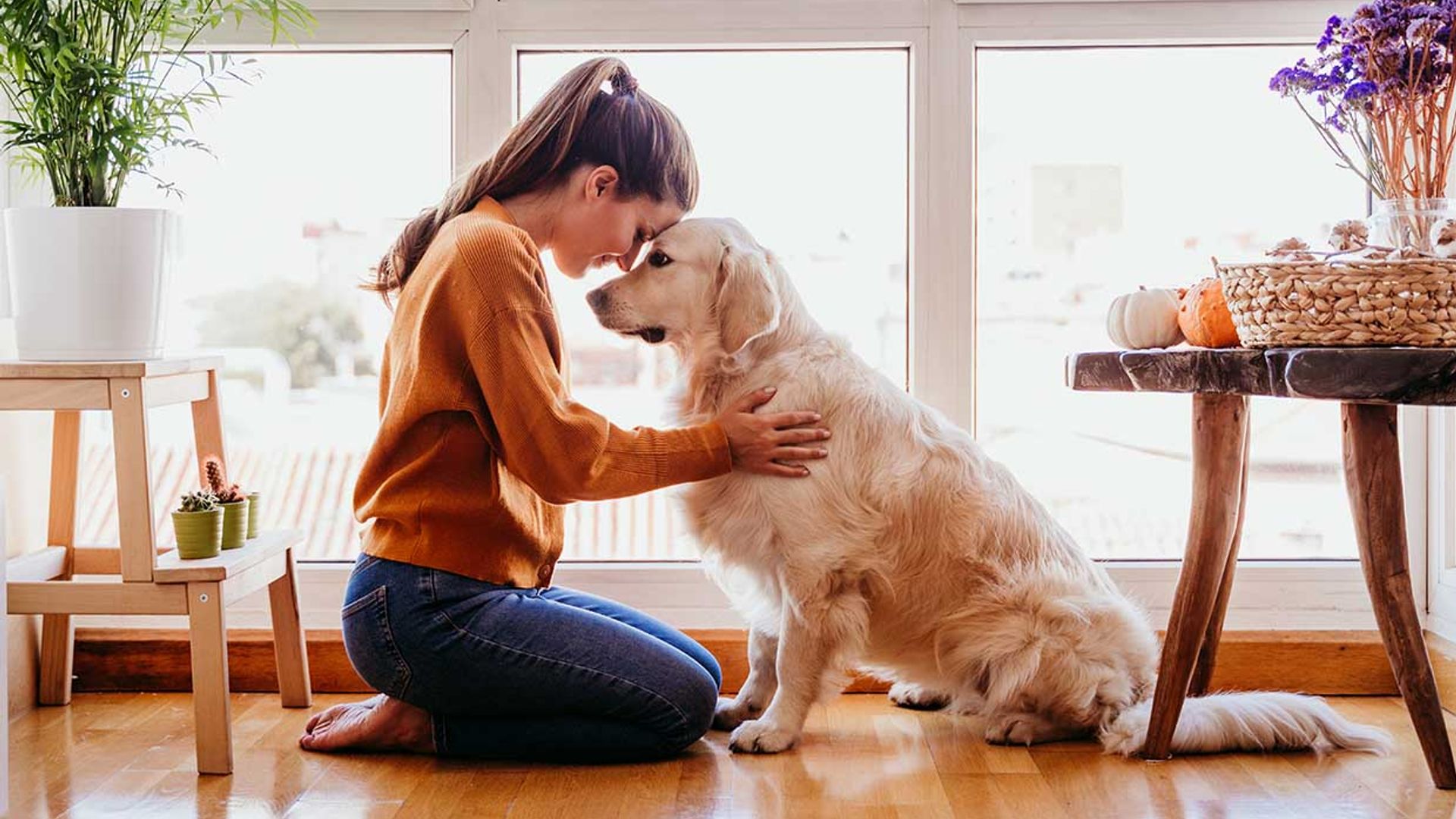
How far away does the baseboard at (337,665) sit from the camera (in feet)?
9.14

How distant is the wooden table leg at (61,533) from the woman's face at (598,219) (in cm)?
109

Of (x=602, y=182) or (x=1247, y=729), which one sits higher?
(x=602, y=182)

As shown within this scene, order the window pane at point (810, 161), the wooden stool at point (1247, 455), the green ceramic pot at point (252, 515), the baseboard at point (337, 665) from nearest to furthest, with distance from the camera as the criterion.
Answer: the wooden stool at point (1247, 455) → the green ceramic pot at point (252, 515) → the baseboard at point (337, 665) → the window pane at point (810, 161)

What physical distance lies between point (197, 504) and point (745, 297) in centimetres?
99

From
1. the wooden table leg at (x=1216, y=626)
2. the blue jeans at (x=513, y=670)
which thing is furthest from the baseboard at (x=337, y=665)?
the blue jeans at (x=513, y=670)

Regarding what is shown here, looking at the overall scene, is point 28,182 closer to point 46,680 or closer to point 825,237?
point 46,680

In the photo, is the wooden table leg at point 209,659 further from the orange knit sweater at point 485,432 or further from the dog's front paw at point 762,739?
the dog's front paw at point 762,739

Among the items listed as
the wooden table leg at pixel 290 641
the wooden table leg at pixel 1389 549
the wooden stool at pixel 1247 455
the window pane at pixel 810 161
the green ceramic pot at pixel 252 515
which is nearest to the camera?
the wooden stool at pixel 1247 455

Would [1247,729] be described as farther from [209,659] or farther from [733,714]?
[209,659]

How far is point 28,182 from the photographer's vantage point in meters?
2.69

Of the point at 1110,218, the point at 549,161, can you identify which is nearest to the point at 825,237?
the point at 1110,218

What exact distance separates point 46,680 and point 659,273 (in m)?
1.51

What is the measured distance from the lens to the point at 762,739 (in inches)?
90.8

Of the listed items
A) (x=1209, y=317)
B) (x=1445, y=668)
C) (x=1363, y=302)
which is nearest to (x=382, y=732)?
(x=1209, y=317)
